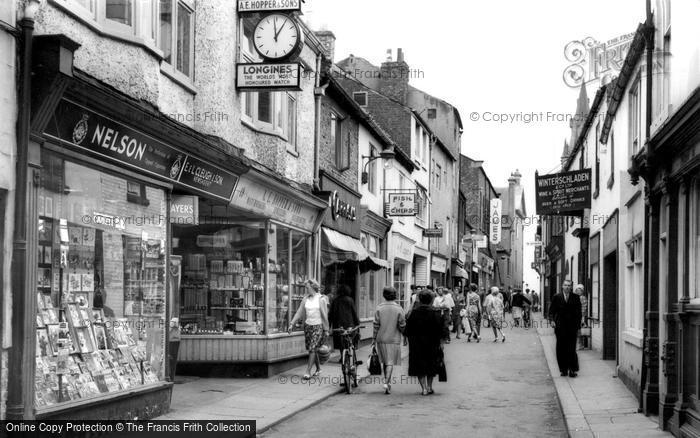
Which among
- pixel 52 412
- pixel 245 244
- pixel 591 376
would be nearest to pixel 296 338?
pixel 245 244

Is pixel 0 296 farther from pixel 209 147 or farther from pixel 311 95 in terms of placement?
pixel 311 95

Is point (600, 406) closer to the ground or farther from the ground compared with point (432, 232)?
closer to the ground

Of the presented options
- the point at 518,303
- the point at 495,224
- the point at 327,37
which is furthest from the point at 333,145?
the point at 495,224

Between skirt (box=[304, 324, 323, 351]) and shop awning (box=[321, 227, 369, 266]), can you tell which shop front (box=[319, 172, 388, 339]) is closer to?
shop awning (box=[321, 227, 369, 266])

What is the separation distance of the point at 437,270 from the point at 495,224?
1090 inches

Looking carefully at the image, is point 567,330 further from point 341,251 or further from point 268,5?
point 268,5

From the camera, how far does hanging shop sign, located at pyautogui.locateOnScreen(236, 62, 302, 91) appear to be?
13539 millimetres

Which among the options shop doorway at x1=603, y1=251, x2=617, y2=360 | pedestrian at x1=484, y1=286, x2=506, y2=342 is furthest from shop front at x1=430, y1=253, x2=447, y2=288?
shop doorway at x1=603, y1=251, x2=617, y2=360

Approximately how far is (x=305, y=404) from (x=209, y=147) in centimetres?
385

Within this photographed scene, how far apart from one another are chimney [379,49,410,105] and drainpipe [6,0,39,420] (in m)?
33.0

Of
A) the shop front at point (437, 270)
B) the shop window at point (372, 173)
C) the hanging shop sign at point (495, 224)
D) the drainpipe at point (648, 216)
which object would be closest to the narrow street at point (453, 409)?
the drainpipe at point (648, 216)

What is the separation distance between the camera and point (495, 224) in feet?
221

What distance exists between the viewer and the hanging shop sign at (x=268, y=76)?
13539 millimetres

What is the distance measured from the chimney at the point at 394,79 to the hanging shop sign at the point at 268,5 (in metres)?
26.3
